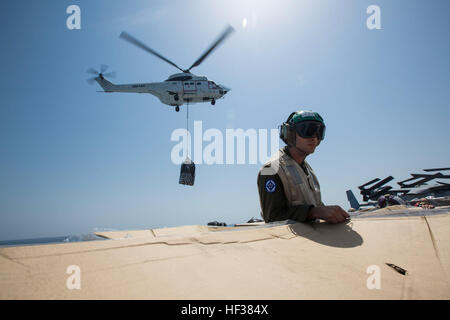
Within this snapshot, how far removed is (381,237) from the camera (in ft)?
3.68

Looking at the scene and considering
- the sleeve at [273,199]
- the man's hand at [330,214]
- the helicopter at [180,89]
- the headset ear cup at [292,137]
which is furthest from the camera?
the helicopter at [180,89]

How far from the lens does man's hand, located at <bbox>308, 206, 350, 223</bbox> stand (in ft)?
4.64

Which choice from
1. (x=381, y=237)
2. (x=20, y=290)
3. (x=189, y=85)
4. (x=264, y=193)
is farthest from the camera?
(x=189, y=85)

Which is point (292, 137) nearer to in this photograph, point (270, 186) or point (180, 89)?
point (270, 186)

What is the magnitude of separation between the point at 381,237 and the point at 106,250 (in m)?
1.20

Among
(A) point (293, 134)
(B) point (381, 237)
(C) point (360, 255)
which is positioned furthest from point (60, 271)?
(A) point (293, 134)

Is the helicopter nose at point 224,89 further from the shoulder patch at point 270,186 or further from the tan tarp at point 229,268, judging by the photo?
the tan tarp at point 229,268

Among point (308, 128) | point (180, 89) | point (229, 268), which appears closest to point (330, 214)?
point (308, 128)

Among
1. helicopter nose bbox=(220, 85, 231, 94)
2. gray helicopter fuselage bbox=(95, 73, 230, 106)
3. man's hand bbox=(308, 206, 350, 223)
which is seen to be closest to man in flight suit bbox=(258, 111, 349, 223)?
man's hand bbox=(308, 206, 350, 223)

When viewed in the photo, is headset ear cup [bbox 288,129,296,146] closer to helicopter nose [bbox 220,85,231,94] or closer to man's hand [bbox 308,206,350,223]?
man's hand [bbox 308,206,350,223]

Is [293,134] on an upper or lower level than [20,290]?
upper

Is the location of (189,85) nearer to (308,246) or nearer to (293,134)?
(293,134)

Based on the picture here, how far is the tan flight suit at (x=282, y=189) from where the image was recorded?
1.72 metres

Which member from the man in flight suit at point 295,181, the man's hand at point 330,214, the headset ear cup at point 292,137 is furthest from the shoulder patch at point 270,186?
the headset ear cup at point 292,137
